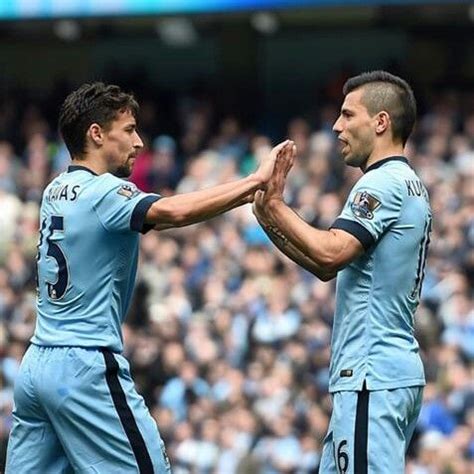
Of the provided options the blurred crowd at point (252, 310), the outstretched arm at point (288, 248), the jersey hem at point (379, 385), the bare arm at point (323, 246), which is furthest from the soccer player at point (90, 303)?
the blurred crowd at point (252, 310)

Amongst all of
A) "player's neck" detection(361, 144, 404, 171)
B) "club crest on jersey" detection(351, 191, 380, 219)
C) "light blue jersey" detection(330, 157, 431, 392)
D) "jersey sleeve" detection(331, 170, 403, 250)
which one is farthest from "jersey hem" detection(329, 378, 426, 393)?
"player's neck" detection(361, 144, 404, 171)

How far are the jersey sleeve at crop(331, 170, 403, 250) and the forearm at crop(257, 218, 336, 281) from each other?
7.3 inches

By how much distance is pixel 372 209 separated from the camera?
7.04 m

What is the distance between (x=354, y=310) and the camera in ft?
23.2

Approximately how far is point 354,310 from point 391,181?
576 mm

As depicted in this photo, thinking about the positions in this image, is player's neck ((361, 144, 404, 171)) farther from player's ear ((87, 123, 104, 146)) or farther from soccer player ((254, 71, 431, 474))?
player's ear ((87, 123, 104, 146))

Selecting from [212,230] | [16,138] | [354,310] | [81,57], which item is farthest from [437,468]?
[81,57]

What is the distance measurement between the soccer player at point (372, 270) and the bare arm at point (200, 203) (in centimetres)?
8

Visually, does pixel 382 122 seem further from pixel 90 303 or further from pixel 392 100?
pixel 90 303

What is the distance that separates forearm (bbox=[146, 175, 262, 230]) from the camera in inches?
278

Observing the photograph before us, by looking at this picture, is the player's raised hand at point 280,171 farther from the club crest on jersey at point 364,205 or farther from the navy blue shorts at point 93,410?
the navy blue shorts at point 93,410

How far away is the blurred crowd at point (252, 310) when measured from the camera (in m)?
13.9

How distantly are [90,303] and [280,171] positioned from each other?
1012 mm

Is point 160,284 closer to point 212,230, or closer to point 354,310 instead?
point 212,230
